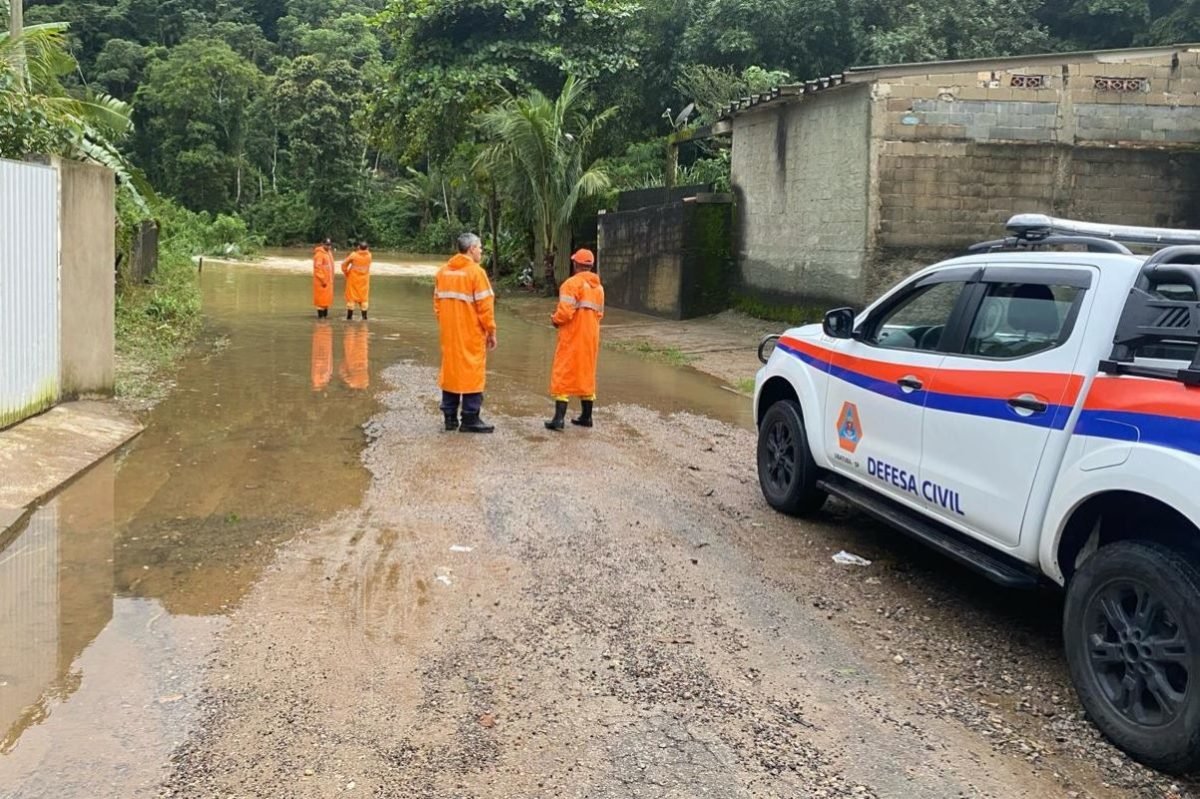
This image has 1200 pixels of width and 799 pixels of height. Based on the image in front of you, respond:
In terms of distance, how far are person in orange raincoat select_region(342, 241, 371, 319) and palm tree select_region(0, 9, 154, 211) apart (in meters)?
3.49

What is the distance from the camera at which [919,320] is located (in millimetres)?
5723

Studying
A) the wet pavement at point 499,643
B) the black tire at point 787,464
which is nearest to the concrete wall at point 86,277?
the wet pavement at point 499,643

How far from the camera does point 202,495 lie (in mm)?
6973

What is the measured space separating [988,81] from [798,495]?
10.4m

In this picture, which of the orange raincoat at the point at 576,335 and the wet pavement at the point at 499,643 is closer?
the wet pavement at the point at 499,643

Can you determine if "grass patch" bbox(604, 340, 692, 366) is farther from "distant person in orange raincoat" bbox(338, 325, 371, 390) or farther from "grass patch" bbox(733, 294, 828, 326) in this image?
"distant person in orange raincoat" bbox(338, 325, 371, 390)

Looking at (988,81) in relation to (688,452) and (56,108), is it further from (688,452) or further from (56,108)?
(56,108)

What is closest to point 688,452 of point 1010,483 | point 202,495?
point 202,495

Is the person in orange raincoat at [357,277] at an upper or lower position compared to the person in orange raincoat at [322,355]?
upper

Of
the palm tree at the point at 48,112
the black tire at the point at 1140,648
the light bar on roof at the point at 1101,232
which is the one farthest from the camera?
the palm tree at the point at 48,112

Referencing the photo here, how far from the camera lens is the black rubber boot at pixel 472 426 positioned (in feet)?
30.7

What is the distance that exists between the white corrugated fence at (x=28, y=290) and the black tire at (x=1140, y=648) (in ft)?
24.1

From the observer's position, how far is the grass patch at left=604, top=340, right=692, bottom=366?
1526 centimetres

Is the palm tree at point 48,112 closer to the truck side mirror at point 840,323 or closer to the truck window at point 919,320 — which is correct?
the truck side mirror at point 840,323
